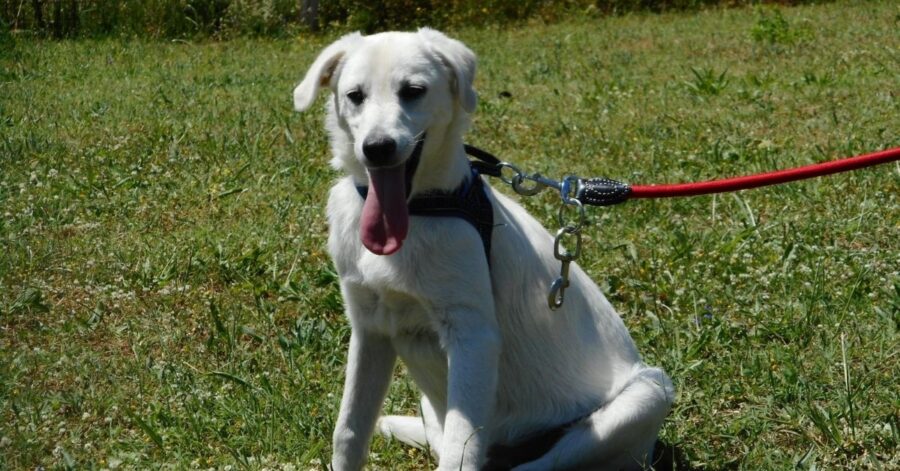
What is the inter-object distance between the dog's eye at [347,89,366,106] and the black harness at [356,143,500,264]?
21 centimetres

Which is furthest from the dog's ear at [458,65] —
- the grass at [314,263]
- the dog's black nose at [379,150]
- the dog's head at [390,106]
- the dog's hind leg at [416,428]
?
the grass at [314,263]

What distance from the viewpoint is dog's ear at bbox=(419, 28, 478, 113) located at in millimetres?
3215

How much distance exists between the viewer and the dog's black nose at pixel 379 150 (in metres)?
2.97

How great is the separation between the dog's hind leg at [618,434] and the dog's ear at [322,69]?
4.09 ft

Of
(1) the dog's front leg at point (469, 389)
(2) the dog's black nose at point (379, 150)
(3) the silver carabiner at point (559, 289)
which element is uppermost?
(2) the dog's black nose at point (379, 150)

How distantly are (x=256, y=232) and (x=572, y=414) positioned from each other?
2.52m

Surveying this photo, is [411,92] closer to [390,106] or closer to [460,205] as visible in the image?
[390,106]

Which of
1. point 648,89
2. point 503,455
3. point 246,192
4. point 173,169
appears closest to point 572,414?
point 503,455

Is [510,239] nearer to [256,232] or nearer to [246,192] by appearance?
[256,232]

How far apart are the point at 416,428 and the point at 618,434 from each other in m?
0.73

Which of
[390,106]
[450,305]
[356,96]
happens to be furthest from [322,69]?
[450,305]

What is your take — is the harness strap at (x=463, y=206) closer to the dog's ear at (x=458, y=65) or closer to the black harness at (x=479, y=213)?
the black harness at (x=479, y=213)

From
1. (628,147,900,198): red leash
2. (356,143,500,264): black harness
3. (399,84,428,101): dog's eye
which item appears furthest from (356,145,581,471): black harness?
(628,147,900,198): red leash

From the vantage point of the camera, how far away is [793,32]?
11.4 meters
